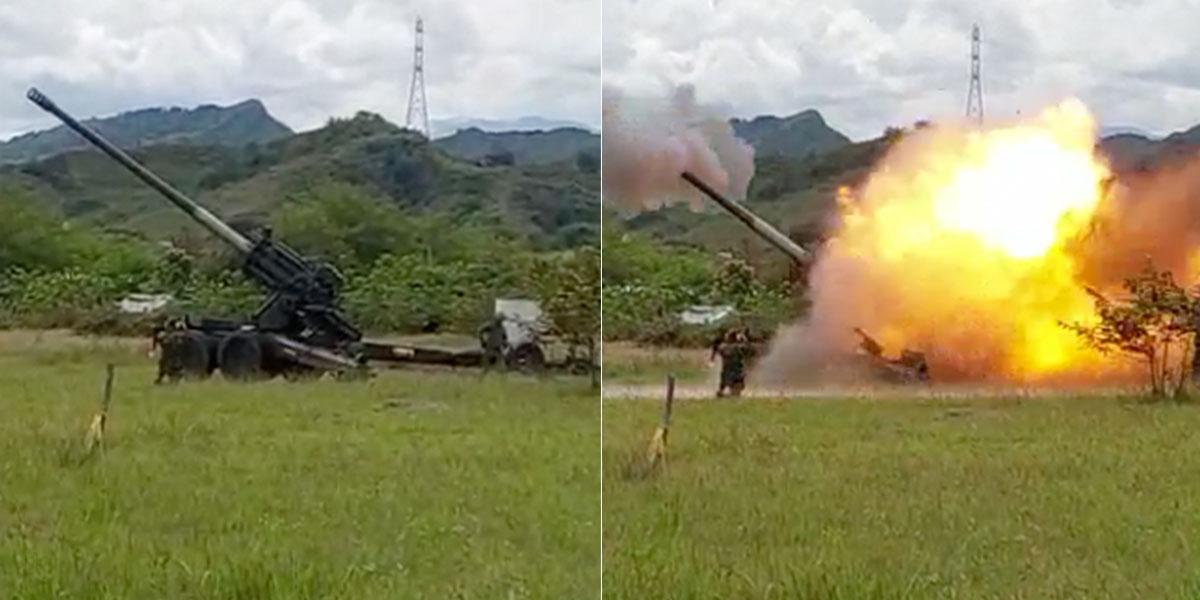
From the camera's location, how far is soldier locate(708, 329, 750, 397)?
3.69 metres

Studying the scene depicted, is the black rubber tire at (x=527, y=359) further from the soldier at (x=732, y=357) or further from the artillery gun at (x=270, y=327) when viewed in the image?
the soldier at (x=732, y=357)

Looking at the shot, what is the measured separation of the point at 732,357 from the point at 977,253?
679 mm

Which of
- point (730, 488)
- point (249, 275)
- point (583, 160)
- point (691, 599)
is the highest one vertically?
point (583, 160)

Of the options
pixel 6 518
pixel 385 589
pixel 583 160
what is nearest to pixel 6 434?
pixel 6 518

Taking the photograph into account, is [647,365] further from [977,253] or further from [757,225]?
[977,253]

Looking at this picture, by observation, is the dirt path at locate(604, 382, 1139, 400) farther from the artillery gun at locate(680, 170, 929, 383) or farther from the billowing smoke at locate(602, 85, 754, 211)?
the billowing smoke at locate(602, 85, 754, 211)

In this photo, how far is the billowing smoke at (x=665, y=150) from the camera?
3539 mm

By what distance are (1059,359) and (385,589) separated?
160cm

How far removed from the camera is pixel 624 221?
11.8 feet

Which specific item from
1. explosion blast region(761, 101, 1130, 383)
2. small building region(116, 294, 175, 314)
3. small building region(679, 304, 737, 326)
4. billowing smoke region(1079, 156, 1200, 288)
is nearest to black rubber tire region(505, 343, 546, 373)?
small building region(679, 304, 737, 326)

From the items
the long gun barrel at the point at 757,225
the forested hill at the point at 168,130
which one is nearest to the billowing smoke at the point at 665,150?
the long gun barrel at the point at 757,225

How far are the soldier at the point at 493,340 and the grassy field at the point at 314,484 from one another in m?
0.05

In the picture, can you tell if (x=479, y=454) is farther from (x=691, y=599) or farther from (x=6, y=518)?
(x=6, y=518)

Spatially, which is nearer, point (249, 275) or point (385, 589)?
point (385, 589)
